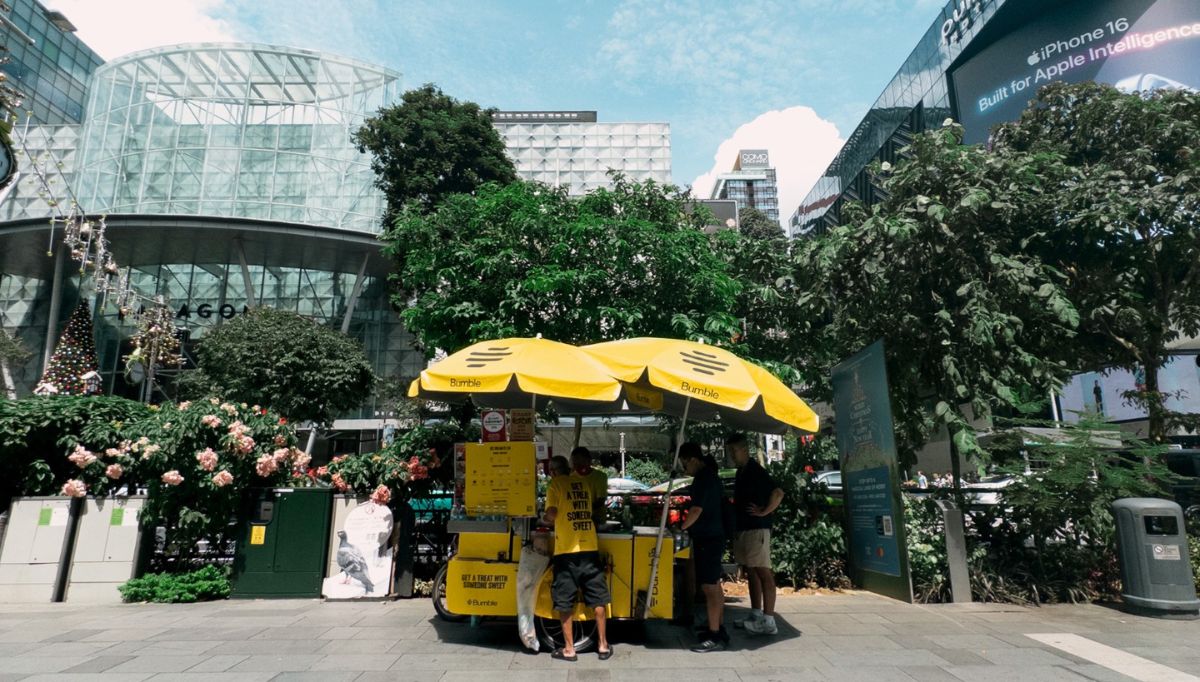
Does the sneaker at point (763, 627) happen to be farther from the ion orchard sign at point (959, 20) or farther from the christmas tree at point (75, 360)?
the ion orchard sign at point (959, 20)

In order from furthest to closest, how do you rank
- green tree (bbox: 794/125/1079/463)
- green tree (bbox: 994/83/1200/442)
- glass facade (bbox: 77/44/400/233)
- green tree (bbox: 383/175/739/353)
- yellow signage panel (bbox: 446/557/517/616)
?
1. glass facade (bbox: 77/44/400/233)
2. green tree (bbox: 383/175/739/353)
3. green tree (bbox: 994/83/1200/442)
4. green tree (bbox: 794/125/1079/463)
5. yellow signage panel (bbox: 446/557/517/616)

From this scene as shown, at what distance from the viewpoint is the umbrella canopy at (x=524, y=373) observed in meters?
5.68

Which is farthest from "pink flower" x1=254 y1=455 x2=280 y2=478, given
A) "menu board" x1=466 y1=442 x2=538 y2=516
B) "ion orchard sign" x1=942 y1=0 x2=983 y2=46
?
"ion orchard sign" x1=942 y1=0 x2=983 y2=46

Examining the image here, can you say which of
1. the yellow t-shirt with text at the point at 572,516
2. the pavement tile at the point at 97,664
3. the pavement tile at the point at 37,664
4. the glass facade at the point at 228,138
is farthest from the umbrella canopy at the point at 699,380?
the glass facade at the point at 228,138

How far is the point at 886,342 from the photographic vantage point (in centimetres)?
971

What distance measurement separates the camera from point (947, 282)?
9.35 metres

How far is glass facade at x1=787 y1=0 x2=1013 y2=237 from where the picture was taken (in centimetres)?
3756

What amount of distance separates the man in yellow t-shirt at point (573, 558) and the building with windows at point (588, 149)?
55.1m

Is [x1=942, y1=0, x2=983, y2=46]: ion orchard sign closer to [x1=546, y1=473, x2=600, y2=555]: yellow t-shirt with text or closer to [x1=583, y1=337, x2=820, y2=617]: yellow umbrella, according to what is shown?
[x1=583, y1=337, x2=820, y2=617]: yellow umbrella

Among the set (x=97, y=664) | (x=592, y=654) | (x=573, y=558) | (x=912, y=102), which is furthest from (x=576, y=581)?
(x=912, y=102)

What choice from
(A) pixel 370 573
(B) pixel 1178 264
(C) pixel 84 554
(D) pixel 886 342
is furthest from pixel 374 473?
(B) pixel 1178 264

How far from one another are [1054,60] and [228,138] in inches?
1780

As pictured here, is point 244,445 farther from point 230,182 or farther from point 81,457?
point 230,182

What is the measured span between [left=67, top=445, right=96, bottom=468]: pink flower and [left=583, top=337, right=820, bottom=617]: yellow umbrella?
6899 millimetres
